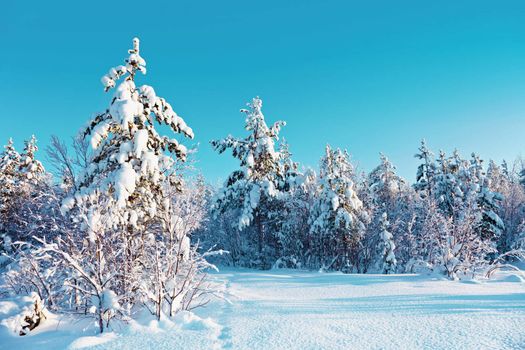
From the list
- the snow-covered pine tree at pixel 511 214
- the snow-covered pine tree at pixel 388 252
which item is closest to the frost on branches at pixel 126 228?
the snow-covered pine tree at pixel 388 252

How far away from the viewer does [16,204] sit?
2161 centimetres

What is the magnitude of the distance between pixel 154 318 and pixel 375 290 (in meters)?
6.00

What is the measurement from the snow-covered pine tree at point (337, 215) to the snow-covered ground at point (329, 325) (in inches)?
448

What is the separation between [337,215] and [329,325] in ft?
47.2

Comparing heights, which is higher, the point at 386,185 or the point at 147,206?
the point at 386,185

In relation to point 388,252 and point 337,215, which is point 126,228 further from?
point 388,252

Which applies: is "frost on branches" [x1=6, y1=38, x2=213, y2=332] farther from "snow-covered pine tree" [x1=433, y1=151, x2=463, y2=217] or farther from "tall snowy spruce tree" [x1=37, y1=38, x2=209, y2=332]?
"snow-covered pine tree" [x1=433, y1=151, x2=463, y2=217]

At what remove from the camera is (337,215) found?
65.7 feet

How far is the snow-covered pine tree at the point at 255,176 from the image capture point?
2141 cm

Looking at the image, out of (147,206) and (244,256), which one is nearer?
(147,206)

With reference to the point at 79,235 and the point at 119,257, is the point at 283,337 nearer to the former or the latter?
the point at 119,257

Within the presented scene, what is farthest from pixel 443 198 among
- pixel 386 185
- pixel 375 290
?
pixel 375 290

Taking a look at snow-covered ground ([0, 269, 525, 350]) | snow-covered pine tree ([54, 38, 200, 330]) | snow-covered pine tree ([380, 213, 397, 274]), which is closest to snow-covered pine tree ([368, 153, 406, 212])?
snow-covered pine tree ([380, 213, 397, 274])

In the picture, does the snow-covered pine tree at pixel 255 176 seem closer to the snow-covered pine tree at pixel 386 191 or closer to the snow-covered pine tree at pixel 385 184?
the snow-covered pine tree at pixel 386 191
